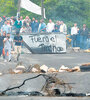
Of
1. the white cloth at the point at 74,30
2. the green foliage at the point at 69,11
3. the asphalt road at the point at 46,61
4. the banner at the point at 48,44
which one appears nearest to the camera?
the asphalt road at the point at 46,61

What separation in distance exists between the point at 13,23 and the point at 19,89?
1505 cm

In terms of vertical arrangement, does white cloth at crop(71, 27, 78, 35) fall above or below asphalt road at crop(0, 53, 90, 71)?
above

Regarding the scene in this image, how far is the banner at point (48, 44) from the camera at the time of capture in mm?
24359

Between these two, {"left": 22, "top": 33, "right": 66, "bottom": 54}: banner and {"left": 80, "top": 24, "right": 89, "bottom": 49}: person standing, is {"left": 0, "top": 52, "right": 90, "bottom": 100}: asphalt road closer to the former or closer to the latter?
{"left": 22, "top": 33, "right": 66, "bottom": 54}: banner

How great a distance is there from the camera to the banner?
79.9ft

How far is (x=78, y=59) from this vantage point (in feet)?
70.0

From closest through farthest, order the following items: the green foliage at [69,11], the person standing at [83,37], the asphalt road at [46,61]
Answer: the asphalt road at [46,61]
the person standing at [83,37]
the green foliage at [69,11]

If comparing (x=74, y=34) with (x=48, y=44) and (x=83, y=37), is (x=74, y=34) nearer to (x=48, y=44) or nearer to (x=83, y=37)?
(x=83, y=37)

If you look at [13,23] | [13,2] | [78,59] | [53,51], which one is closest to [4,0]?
[13,2]

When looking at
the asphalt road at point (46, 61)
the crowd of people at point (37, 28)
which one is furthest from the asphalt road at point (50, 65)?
the crowd of people at point (37, 28)

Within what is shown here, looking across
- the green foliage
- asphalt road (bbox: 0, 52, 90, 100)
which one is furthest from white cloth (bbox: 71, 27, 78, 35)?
the green foliage

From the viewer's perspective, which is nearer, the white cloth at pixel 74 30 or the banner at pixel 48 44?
the banner at pixel 48 44

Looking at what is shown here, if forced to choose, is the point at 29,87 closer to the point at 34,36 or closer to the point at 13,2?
the point at 34,36

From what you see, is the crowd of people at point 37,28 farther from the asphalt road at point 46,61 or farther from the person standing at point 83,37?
the asphalt road at point 46,61
